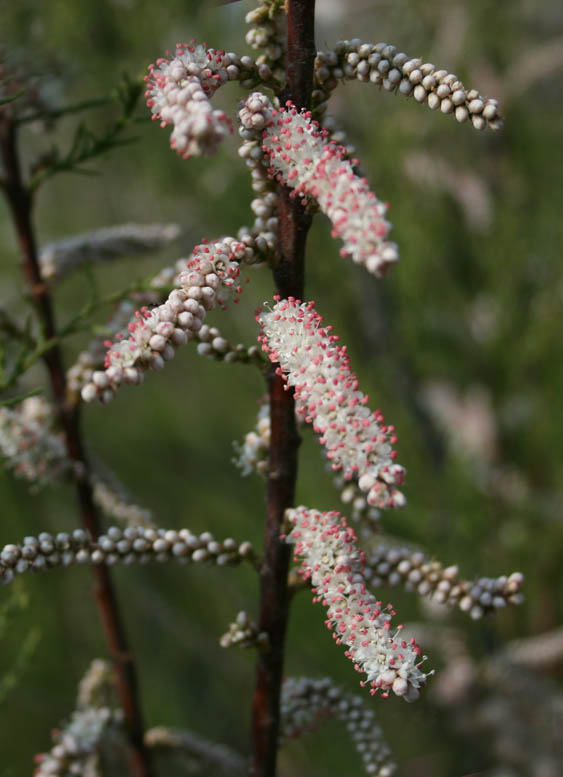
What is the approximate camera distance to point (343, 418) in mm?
566

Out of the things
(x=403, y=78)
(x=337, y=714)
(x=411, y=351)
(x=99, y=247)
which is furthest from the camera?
(x=411, y=351)

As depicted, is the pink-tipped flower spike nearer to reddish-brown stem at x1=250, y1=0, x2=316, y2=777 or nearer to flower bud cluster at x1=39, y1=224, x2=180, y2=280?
reddish-brown stem at x1=250, y1=0, x2=316, y2=777

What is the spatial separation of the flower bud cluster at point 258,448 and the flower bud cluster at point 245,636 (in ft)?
0.46

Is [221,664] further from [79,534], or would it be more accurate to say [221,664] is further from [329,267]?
[79,534]

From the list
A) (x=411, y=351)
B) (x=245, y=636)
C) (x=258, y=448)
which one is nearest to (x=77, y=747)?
(x=245, y=636)

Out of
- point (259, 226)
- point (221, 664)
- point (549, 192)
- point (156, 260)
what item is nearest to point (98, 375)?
point (259, 226)

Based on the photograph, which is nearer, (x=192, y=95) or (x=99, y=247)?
(x=192, y=95)

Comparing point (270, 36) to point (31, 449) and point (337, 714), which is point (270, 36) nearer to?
point (31, 449)

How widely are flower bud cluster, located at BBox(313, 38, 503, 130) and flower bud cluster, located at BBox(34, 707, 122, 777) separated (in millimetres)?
729

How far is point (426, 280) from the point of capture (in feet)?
7.65

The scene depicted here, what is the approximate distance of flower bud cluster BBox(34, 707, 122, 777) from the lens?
90cm

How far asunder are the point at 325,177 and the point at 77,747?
2.29ft

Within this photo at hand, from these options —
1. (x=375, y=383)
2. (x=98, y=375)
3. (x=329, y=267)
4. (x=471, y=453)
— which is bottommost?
(x=471, y=453)

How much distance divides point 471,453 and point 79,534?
5.62 feet
